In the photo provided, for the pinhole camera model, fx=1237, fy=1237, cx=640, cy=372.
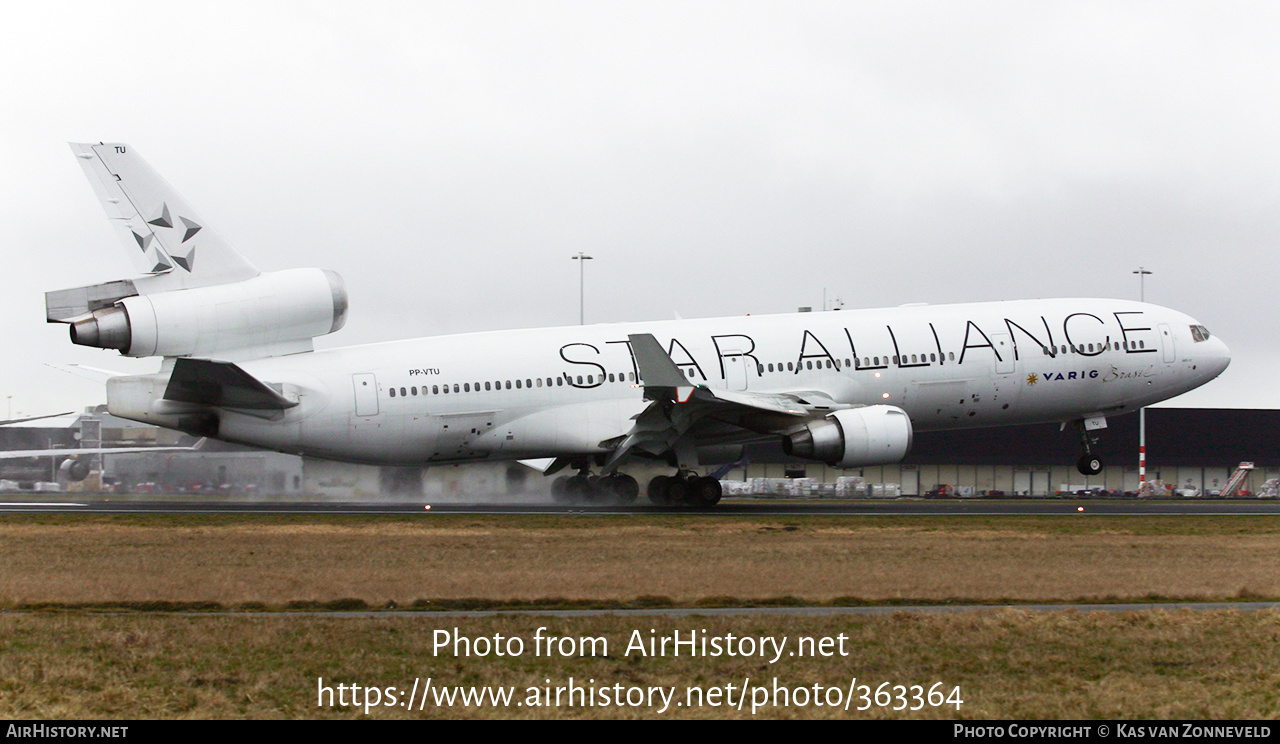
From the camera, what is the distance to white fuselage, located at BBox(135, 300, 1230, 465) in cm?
3222

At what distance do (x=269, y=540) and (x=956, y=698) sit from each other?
53.5 ft

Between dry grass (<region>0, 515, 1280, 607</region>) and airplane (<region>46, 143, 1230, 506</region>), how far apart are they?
3381 millimetres

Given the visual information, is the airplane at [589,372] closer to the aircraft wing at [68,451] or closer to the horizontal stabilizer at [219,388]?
the horizontal stabilizer at [219,388]

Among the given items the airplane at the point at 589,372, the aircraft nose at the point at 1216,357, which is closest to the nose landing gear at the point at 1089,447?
the airplane at the point at 589,372

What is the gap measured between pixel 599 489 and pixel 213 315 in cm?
1134

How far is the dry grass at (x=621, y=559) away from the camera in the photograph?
1780 centimetres

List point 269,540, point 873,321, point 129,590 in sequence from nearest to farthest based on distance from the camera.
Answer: point 129,590 → point 269,540 → point 873,321

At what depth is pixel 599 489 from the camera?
34781 mm

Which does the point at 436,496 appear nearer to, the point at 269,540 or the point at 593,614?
the point at 269,540

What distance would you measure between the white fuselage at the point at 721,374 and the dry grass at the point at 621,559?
A: 3964 mm

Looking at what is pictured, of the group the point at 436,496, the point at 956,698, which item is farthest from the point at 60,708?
the point at 436,496

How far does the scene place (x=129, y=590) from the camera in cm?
1794

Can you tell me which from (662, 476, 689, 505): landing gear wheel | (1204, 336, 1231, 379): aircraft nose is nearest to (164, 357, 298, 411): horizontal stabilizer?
(662, 476, 689, 505): landing gear wheel

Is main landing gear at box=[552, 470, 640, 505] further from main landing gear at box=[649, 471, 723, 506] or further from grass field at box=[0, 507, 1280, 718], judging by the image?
grass field at box=[0, 507, 1280, 718]
